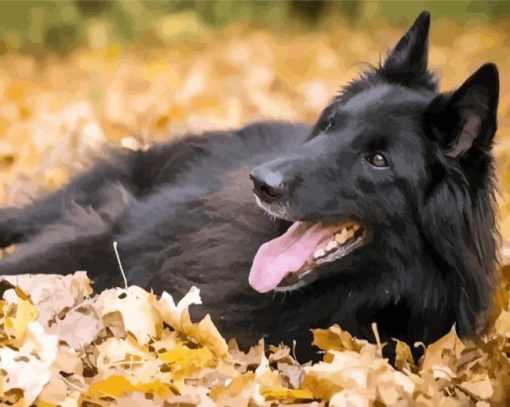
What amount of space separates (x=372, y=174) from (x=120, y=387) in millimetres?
1103

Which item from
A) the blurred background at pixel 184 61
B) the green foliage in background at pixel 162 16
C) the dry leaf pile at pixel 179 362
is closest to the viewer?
the dry leaf pile at pixel 179 362

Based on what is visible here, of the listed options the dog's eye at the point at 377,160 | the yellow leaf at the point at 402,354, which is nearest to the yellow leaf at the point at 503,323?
the yellow leaf at the point at 402,354

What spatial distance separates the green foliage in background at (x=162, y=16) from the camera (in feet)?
29.6

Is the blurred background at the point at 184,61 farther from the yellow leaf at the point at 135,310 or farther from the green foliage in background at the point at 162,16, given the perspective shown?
the yellow leaf at the point at 135,310

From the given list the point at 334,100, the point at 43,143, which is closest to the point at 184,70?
the point at 43,143

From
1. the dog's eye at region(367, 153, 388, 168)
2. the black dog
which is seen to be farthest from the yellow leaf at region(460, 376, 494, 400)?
the dog's eye at region(367, 153, 388, 168)

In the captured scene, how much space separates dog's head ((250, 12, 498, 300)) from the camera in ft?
9.64

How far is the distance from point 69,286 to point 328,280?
103cm

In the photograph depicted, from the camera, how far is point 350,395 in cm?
269

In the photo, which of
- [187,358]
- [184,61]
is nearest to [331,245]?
[187,358]

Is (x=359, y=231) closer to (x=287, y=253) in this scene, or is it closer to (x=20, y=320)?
(x=287, y=253)

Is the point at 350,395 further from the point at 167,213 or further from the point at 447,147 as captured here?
the point at 167,213

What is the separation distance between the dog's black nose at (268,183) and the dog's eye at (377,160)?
33cm

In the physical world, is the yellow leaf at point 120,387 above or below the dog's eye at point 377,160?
below
